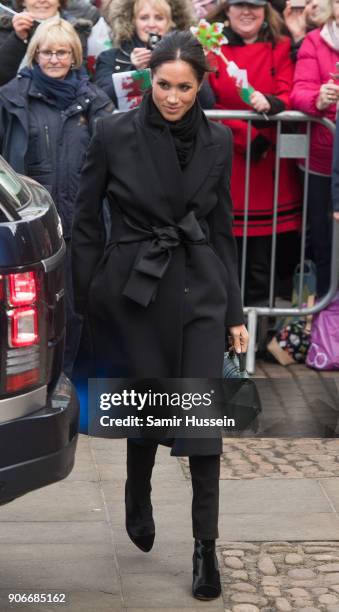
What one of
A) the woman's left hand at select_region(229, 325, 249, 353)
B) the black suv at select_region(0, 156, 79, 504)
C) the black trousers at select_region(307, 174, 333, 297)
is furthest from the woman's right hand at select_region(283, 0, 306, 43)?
the black suv at select_region(0, 156, 79, 504)

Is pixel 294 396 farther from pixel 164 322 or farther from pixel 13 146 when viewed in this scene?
pixel 164 322

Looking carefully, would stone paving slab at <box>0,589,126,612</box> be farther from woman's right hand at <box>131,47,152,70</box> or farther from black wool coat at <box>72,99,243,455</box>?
woman's right hand at <box>131,47,152,70</box>

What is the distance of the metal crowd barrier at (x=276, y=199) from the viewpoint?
820 cm

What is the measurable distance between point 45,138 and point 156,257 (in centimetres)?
257

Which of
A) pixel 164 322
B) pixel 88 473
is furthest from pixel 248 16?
pixel 164 322

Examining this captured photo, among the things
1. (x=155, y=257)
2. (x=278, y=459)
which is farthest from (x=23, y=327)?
(x=278, y=459)

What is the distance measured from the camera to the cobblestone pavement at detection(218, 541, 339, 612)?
4.75m

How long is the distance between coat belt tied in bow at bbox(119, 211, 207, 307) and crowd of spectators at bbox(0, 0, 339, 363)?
8.14 ft

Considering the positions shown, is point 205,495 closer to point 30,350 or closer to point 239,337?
point 239,337

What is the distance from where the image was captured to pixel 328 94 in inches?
316

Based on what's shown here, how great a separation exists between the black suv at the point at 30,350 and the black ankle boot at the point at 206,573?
804mm

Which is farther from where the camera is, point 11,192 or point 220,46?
point 220,46

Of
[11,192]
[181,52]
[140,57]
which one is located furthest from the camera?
[140,57]

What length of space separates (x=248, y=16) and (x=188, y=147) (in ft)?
12.2
